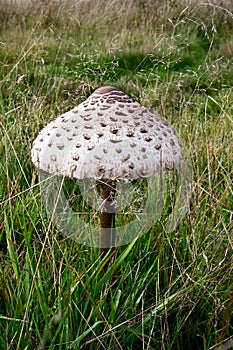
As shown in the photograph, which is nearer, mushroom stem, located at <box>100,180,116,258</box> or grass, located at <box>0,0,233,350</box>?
grass, located at <box>0,0,233,350</box>

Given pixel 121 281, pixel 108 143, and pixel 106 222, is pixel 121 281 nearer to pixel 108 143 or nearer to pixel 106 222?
pixel 106 222

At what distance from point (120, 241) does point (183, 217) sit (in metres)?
0.32

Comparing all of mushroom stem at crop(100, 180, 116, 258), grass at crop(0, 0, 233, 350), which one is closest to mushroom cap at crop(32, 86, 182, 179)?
grass at crop(0, 0, 233, 350)

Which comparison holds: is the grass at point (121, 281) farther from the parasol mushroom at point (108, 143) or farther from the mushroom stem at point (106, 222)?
the parasol mushroom at point (108, 143)

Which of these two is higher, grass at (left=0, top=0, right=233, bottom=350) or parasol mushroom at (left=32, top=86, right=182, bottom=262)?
parasol mushroom at (left=32, top=86, right=182, bottom=262)

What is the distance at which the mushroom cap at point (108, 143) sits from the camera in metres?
1.53

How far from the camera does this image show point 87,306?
165 cm

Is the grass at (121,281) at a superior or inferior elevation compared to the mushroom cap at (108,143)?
inferior

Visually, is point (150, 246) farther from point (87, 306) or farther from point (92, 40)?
point (92, 40)

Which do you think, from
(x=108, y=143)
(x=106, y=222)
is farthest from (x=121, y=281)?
(x=108, y=143)

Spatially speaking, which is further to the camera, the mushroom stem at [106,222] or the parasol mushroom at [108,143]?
the mushroom stem at [106,222]

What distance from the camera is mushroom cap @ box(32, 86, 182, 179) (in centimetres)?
153

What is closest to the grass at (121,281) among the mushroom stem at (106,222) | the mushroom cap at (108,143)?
the mushroom stem at (106,222)

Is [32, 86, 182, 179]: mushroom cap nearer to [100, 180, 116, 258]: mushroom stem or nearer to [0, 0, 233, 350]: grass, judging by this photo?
[0, 0, 233, 350]: grass
